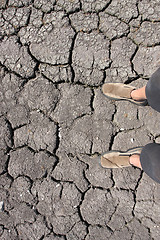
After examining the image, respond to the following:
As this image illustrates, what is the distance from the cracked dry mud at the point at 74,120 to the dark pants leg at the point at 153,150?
385 millimetres

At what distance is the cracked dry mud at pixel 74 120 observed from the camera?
236 centimetres

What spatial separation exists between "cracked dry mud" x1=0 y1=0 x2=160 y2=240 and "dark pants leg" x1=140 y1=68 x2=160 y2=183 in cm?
39

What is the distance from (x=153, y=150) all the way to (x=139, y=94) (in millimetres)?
543

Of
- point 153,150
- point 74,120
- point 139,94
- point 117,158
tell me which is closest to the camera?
point 153,150

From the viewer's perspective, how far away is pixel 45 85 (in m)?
2.44

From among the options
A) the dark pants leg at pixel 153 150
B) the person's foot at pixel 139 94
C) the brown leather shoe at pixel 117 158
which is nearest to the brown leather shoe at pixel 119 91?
the person's foot at pixel 139 94

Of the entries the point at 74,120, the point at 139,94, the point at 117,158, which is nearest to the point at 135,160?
the point at 117,158

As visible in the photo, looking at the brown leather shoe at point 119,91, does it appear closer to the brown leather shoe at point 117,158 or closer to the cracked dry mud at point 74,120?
the cracked dry mud at point 74,120

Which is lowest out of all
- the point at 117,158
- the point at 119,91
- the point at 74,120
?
the point at 117,158

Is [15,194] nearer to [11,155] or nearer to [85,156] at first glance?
[11,155]

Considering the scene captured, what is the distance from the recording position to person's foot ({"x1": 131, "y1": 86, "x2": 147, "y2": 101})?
84.2 inches

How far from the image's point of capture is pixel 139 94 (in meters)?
2.18

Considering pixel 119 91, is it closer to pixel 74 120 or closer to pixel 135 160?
pixel 74 120

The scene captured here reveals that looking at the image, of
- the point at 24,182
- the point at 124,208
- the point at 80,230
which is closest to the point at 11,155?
the point at 24,182
